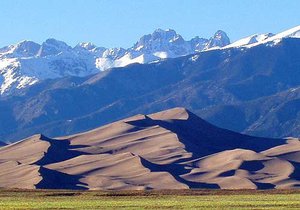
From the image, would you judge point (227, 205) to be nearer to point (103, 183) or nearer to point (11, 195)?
point (11, 195)

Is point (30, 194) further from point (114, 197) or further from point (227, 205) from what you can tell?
point (227, 205)

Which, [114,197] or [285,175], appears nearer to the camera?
[114,197]

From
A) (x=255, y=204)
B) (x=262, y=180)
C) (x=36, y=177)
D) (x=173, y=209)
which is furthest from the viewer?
(x=262, y=180)

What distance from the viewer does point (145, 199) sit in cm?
10588

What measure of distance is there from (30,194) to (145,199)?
15.5m

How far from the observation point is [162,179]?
187 meters

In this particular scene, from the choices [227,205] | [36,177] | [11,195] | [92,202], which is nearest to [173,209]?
[227,205]

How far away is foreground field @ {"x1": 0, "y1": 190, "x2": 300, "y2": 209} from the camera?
297ft

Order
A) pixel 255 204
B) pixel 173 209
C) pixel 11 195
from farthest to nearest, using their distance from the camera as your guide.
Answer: pixel 11 195, pixel 255 204, pixel 173 209

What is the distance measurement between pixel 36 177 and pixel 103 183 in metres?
10.9

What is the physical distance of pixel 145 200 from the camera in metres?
103

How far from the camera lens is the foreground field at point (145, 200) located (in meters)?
90.5

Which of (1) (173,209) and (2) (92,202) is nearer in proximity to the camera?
(1) (173,209)

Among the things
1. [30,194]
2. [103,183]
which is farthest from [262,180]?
[30,194]
